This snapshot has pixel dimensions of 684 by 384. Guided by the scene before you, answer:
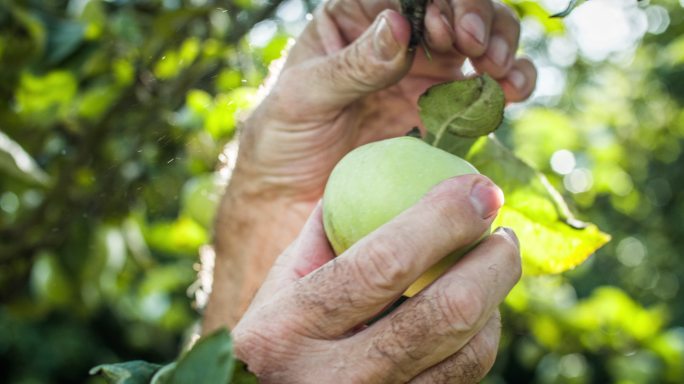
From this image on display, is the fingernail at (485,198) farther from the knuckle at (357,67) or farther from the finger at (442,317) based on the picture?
the knuckle at (357,67)

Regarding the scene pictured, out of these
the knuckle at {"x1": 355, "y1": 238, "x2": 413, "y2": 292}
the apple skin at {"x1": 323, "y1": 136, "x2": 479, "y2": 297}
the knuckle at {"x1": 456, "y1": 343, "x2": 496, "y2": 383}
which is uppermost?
the knuckle at {"x1": 355, "y1": 238, "x2": 413, "y2": 292}

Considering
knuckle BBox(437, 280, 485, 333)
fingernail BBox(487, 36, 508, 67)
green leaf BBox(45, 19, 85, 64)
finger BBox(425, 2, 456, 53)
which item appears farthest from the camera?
green leaf BBox(45, 19, 85, 64)

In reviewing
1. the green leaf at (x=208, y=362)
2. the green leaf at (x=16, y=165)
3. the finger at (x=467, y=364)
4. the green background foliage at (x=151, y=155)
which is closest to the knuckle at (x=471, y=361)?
the finger at (x=467, y=364)

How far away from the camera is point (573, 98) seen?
365 inches

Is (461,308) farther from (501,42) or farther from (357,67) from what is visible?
(501,42)

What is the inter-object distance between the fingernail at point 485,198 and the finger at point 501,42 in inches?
15.4

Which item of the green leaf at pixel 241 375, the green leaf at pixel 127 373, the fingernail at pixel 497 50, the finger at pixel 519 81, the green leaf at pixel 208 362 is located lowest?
the finger at pixel 519 81

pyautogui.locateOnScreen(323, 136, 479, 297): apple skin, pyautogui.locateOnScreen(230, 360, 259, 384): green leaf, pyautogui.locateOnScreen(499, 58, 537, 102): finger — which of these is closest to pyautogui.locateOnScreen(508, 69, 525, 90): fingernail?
pyautogui.locateOnScreen(499, 58, 537, 102): finger

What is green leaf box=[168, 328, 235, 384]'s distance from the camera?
0.48 meters

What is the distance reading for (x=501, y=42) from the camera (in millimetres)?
1011

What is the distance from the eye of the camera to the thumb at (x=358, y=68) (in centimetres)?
83

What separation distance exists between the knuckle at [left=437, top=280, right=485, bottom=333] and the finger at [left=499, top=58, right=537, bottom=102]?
1.66 ft

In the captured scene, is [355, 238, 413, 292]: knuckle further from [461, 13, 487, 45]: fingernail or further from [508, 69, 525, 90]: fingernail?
[508, 69, 525, 90]: fingernail

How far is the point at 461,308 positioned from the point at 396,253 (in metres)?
0.07
